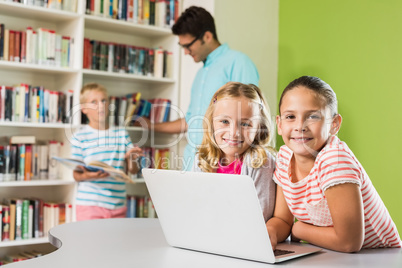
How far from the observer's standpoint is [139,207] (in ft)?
11.6

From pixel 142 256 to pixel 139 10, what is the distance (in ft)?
8.90

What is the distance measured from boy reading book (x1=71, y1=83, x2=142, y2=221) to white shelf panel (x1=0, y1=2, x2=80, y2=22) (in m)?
0.51

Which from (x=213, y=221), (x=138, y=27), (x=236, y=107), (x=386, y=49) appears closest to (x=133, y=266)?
(x=213, y=221)

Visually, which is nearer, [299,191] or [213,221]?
[213,221]

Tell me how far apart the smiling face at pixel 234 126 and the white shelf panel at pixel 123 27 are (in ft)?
6.30

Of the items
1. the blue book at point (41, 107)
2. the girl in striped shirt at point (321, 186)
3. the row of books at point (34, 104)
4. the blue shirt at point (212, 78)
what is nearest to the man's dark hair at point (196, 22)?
the blue shirt at point (212, 78)

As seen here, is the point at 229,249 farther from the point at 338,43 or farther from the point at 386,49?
the point at 338,43

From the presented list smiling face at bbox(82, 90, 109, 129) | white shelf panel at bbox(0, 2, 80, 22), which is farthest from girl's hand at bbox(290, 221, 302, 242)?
white shelf panel at bbox(0, 2, 80, 22)

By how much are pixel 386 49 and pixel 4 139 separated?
2447 millimetres

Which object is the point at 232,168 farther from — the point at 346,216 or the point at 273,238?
the point at 346,216

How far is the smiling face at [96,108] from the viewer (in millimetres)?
2992

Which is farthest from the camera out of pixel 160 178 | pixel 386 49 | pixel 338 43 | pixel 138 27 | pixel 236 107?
pixel 138 27

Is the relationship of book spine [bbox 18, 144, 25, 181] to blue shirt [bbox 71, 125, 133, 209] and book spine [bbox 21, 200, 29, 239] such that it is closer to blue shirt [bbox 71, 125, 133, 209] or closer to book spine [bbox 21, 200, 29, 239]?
book spine [bbox 21, 200, 29, 239]

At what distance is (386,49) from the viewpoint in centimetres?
276
